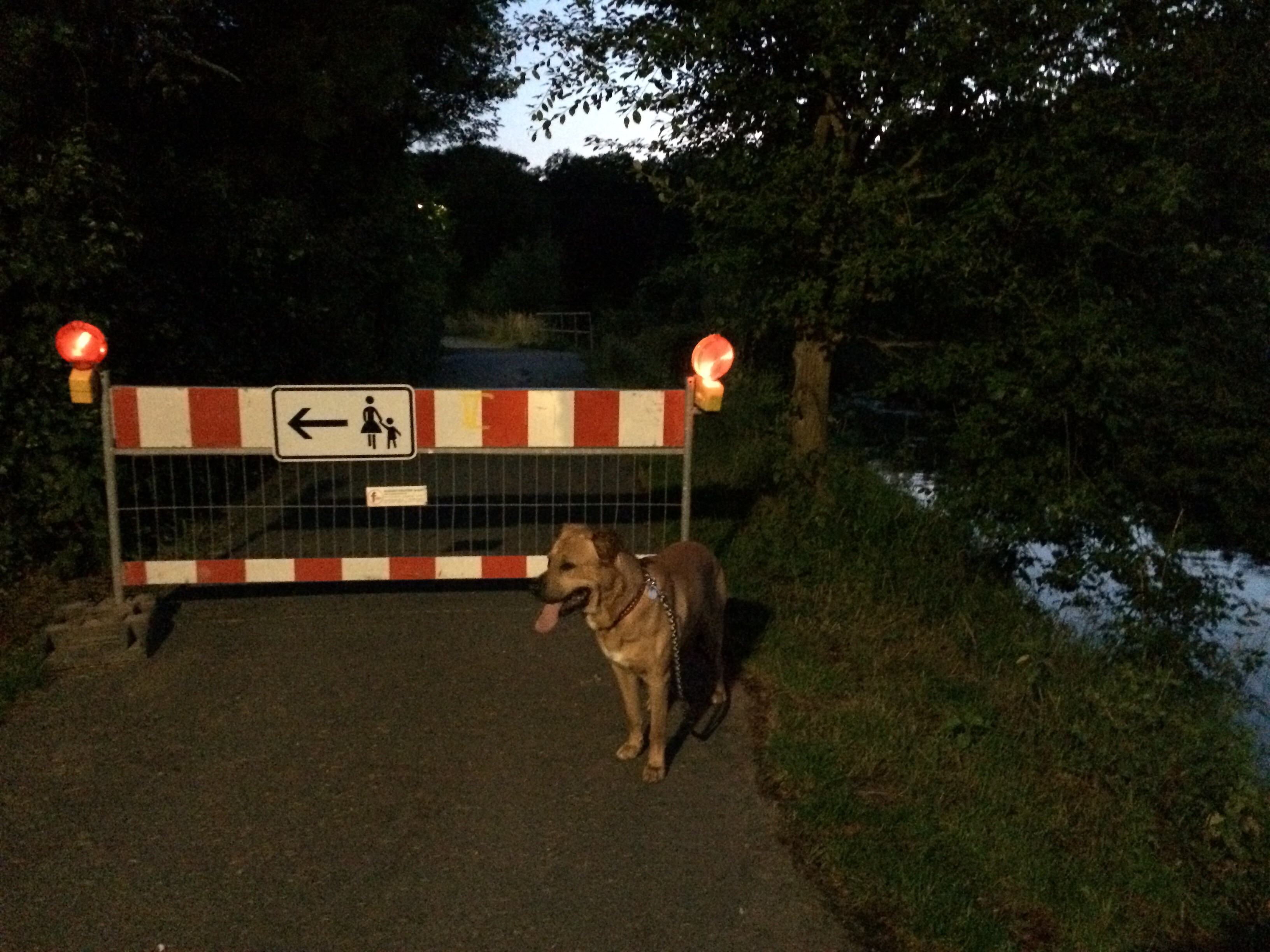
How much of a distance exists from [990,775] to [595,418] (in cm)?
310

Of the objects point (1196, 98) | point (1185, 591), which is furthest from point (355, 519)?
point (1196, 98)

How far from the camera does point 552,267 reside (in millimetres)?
56625

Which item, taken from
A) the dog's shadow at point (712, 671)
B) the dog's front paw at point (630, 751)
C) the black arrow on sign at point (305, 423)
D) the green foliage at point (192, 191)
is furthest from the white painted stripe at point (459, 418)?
the green foliage at point (192, 191)

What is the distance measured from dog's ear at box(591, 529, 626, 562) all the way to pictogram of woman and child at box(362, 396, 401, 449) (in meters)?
2.21

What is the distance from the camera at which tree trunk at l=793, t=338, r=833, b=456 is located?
9508mm

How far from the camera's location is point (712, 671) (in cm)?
629

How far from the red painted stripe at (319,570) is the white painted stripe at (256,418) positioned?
0.74 meters

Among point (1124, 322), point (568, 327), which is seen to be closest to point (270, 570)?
point (1124, 322)

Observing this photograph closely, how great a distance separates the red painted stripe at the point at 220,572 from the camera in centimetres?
662

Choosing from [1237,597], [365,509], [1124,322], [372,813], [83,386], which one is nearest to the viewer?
[372,813]

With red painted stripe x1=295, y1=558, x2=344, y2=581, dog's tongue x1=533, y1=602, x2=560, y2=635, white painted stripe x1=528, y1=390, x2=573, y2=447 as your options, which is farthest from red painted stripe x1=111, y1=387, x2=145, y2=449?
dog's tongue x1=533, y1=602, x2=560, y2=635

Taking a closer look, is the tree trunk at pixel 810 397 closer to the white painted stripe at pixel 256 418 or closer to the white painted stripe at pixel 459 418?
the white painted stripe at pixel 459 418

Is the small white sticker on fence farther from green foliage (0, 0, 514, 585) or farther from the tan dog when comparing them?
green foliage (0, 0, 514, 585)

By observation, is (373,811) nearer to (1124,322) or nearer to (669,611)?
(669,611)
